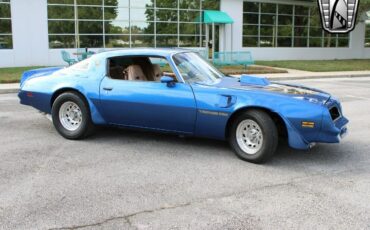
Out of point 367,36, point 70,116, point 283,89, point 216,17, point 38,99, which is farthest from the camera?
point 367,36

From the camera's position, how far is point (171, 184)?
17.0ft

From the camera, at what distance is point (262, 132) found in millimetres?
5871

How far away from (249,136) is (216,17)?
21.4 m

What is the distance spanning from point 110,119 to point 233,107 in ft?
6.40

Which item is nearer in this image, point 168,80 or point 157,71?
point 168,80

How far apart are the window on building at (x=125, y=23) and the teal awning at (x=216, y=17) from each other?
499 mm

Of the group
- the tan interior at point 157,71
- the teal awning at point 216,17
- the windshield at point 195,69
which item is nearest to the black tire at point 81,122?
the tan interior at point 157,71

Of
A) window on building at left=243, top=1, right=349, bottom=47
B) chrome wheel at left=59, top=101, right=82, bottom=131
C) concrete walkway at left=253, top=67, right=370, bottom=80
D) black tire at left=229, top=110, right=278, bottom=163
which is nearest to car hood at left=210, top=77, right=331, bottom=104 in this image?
black tire at left=229, top=110, right=278, bottom=163

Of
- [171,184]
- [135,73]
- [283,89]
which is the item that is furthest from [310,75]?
[171,184]

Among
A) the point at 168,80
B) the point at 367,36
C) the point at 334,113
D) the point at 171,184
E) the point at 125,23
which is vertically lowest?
the point at 171,184

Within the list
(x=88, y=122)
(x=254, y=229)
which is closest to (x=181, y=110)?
(x=88, y=122)

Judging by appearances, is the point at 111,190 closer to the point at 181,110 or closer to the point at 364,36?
the point at 181,110

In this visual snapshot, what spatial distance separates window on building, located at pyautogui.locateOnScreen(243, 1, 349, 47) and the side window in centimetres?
2245

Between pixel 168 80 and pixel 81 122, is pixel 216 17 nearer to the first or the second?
pixel 81 122
